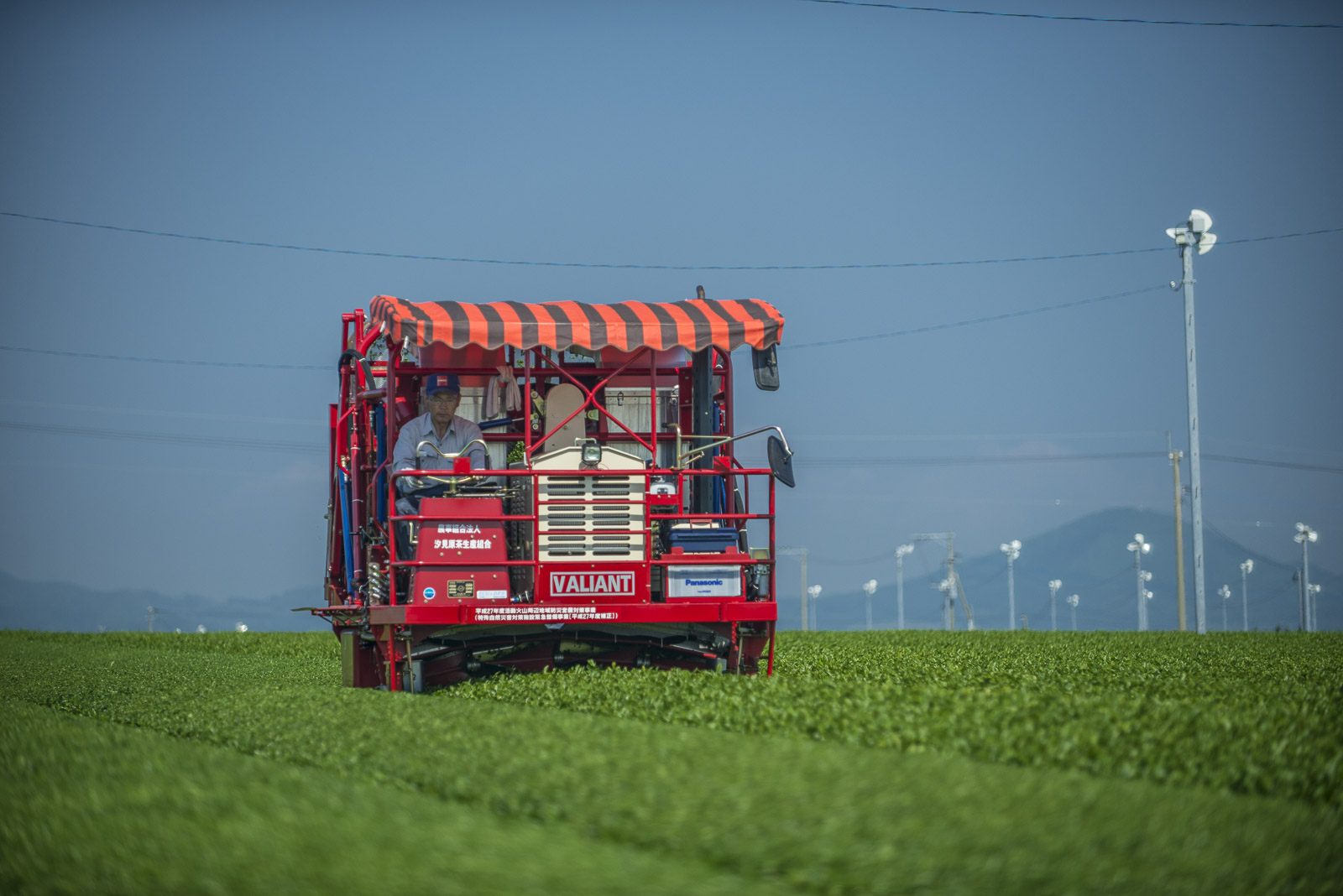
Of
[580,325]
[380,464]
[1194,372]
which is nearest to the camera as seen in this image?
[580,325]

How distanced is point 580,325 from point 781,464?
2.45 meters

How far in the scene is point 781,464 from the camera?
14.9 meters

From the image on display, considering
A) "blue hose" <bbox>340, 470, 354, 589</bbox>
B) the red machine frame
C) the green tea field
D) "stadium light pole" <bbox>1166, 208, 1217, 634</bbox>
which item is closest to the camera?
the green tea field

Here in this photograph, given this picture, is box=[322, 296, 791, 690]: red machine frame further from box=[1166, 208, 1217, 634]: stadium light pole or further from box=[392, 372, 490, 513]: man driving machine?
box=[1166, 208, 1217, 634]: stadium light pole

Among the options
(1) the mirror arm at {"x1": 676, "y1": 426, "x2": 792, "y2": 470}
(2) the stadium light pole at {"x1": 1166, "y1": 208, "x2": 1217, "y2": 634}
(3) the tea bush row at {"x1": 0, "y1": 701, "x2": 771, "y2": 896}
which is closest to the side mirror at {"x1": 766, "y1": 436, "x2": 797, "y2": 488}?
(1) the mirror arm at {"x1": 676, "y1": 426, "x2": 792, "y2": 470}

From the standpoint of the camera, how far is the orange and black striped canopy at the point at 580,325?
1497 cm

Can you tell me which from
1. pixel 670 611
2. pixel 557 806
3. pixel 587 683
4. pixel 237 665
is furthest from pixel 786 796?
pixel 237 665

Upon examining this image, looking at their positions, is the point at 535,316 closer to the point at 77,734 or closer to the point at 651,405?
the point at 651,405

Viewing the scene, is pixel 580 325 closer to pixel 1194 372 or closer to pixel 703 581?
pixel 703 581

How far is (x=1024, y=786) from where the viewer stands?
23.7 ft

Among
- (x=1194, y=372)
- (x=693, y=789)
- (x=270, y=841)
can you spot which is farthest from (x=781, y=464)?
(x=1194, y=372)

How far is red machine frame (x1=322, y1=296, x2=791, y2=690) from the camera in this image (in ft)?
47.3

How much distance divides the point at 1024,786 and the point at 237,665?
62.3 ft

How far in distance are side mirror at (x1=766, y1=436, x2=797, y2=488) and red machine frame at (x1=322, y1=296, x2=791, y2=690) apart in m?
0.22
